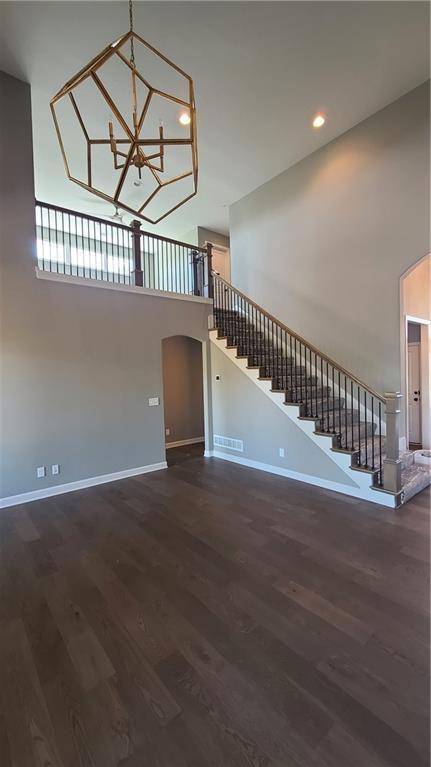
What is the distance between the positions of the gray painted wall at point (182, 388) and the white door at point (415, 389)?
4528 mm

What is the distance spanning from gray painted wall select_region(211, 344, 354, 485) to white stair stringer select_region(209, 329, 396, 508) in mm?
67

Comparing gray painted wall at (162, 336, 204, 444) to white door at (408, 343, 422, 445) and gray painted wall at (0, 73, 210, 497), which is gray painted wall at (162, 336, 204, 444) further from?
white door at (408, 343, 422, 445)

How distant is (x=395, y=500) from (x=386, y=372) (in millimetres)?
2120

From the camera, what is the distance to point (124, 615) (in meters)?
2.20

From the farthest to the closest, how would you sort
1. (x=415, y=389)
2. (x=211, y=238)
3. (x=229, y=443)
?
(x=211, y=238) < (x=415, y=389) < (x=229, y=443)

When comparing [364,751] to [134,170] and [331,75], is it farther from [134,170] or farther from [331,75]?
[134,170]

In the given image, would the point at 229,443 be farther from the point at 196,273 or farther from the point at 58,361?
the point at 196,273

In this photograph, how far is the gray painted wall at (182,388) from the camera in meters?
7.33

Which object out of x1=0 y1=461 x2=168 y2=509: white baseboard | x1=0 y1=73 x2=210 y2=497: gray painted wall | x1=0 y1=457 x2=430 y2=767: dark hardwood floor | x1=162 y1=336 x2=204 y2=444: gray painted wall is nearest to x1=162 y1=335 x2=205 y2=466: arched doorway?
x1=162 y1=336 x2=204 y2=444: gray painted wall

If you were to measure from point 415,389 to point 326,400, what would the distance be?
2397 millimetres

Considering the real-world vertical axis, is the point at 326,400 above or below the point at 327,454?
above

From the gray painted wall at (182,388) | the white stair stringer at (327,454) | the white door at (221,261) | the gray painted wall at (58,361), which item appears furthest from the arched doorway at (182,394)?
the white door at (221,261)

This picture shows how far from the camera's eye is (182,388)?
7.57m

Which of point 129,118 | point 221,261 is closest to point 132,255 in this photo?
point 129,118
